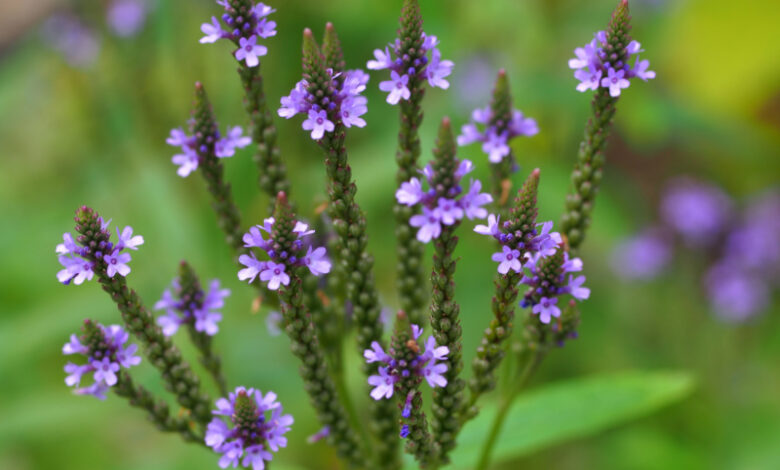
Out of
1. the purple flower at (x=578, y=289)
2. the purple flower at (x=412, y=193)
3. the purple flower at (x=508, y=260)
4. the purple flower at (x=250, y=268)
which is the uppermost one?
the purple flower at (x=250, y=268)

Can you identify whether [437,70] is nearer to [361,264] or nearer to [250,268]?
[361,264]

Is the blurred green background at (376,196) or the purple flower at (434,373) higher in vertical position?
the blurred green background at (376,196)

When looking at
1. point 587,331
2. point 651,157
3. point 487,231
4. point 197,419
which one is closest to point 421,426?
point 487,231

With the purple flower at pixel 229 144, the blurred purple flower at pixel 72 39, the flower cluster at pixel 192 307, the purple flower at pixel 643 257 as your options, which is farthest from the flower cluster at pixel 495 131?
the blurred purple flower at pixel 72 39

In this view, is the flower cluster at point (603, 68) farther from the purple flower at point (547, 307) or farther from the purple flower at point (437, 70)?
the purple flower at point (547, 307)

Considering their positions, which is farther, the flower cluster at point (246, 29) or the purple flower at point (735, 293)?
the purple flower at point (735, 293)

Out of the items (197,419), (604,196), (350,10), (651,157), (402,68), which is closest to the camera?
(402,68)

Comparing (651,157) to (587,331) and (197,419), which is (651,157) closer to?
(587,331)
